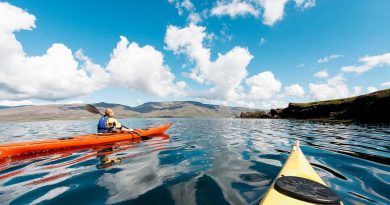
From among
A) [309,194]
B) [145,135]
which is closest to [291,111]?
[145,135]

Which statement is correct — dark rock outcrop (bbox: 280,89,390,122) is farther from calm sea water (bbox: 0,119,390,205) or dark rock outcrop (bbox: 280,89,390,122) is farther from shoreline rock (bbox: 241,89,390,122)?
calm sea water (bbox: 0,119,390,205)

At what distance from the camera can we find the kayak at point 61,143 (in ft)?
34.9

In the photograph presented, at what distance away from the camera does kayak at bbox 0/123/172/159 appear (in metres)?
10.6

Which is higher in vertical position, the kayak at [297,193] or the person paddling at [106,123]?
the person paddling at [106,123]

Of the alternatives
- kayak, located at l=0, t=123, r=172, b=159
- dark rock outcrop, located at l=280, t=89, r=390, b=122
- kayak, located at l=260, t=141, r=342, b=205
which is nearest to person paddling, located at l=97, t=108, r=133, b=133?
kayak, located at l=0, t=123, r=172, b=159

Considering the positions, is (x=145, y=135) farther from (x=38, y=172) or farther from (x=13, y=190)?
(x=13, y=190)

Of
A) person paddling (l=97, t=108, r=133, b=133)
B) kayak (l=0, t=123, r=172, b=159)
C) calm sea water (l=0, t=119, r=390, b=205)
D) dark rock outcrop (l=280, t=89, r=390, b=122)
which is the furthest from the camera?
dark rock outcrop (l=280, t=89, r=390, b=122)

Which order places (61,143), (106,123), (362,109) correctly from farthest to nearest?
(362,109), (106,123), (61,143)

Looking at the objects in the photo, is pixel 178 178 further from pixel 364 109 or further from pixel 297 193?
pixel 364 109

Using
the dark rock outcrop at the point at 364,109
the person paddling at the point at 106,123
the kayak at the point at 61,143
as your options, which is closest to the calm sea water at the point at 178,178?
the kayak at the point at 61,143

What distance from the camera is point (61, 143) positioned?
40.7 feet

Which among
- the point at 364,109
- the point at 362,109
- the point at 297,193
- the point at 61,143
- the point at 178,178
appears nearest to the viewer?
the point at 297,193

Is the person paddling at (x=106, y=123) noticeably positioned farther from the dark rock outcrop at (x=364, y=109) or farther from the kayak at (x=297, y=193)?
the dark rock outcrop at (x=364, y=109)

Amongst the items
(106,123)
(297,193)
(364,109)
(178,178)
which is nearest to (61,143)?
(106,123)
